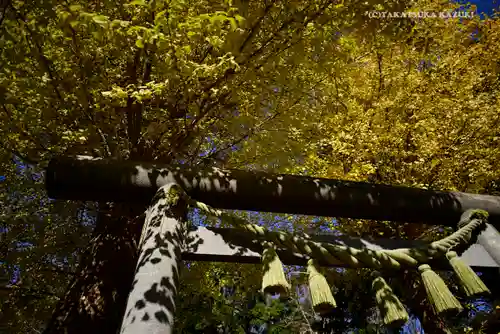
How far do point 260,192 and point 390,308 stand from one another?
1.41 metres

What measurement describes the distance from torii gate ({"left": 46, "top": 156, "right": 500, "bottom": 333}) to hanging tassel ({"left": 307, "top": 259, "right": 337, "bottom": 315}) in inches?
0.4

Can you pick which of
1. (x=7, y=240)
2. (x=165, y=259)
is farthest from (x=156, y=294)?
(x=7, y=240)

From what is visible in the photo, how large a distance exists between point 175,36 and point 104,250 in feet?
9.02

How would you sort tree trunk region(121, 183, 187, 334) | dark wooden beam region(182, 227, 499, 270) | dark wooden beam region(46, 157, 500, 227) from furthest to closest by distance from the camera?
dark wooden beam region(46, 157, 500, 227) → dark wooden beam region(182, 227, 499, 270) → tree trunk region(121, 183, 187, 334)

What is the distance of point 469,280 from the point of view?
238cm

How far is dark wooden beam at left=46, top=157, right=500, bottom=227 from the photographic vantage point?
109 inches

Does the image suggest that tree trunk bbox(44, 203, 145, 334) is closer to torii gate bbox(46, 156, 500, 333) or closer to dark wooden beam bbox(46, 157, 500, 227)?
dark wooden beam bbox(46, 157, 500, 227)

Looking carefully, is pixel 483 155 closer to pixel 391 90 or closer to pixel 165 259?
pixel 391 90

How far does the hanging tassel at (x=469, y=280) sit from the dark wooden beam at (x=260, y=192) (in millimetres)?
704

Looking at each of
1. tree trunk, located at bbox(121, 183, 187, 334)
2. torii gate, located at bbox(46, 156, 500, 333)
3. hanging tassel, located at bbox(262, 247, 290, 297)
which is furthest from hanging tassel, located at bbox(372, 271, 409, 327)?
tree trunk, located at bbox(121, 183, 187, 334)

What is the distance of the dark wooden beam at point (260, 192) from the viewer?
109 inches

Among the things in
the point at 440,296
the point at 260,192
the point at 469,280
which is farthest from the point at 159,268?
the point at 469,280

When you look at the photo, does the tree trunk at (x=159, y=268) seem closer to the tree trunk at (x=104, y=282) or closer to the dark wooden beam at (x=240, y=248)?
the dark wooden beam at (x=240, y=248)

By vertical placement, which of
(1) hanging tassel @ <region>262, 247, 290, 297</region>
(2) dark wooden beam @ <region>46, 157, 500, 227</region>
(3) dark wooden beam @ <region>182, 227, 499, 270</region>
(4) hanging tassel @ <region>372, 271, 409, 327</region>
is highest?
(2) dark wooden beam @ <region>46, 157, 500, 227</region>
